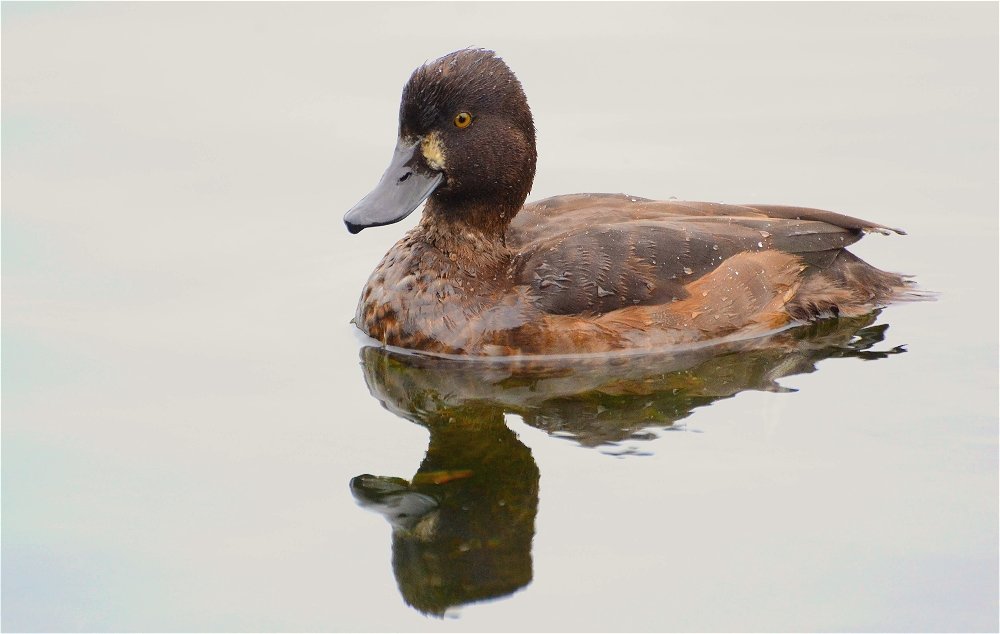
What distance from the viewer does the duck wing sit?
772 centimetres

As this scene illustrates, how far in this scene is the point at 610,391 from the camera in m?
7.49

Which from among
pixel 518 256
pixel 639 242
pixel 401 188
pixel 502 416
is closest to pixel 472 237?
pixel 518 256

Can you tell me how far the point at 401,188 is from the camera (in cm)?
787

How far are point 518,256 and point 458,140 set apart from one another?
2.24 feet

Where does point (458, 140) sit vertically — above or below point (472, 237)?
above

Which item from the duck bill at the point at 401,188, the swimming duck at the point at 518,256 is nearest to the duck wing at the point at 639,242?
the swimming duck at the point at 518,256

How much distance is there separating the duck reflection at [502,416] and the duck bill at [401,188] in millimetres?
765

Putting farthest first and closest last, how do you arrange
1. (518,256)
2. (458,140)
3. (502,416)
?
1. (518,256)
2. (458,140)
3. (502,416)

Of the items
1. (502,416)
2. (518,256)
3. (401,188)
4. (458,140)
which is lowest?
(502,416)

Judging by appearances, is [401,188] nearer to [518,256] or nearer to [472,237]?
[472,237]

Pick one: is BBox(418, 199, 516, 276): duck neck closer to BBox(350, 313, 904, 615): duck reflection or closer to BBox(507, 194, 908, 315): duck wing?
BBox(507, 194, 908, 315): duck wing

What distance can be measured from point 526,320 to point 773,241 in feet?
4.84

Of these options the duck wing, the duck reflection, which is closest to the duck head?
the duck wing

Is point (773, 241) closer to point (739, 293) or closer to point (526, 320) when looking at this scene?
point (739, 293)
